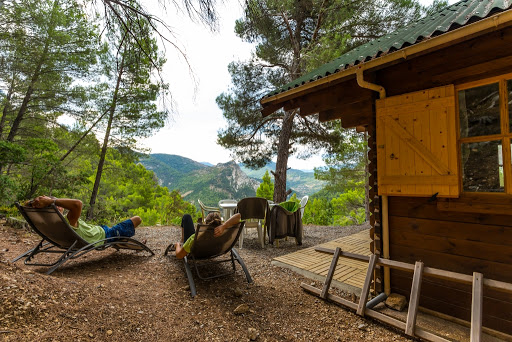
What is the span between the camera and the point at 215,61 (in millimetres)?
2283

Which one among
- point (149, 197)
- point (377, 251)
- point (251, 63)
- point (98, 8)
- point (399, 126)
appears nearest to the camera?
point (98, 8)

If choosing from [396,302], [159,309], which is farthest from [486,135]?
[159,309]

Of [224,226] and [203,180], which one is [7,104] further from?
[203,180]

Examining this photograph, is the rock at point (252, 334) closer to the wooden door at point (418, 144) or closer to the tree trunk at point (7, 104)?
the wooden door at point (418, 144)

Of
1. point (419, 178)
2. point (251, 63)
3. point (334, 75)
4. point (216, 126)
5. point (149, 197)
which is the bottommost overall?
point (149, 197)

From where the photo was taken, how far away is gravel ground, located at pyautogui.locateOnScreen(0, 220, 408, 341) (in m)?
1.55

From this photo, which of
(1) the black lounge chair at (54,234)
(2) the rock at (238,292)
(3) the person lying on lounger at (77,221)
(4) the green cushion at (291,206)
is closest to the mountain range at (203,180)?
(4) the green cushion at (291,206)

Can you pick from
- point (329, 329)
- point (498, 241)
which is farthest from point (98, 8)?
point (498, 241)

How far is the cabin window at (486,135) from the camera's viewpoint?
5.76ft

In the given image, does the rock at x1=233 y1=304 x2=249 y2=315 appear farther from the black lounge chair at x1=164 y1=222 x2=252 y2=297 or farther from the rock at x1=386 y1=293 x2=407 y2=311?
the rock at x1=386 y1=293 x2=407 y2=311

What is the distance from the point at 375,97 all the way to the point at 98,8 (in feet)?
9.08

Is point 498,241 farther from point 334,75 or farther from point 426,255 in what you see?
point 334,75

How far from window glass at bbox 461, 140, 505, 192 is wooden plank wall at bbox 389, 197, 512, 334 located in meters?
0.19

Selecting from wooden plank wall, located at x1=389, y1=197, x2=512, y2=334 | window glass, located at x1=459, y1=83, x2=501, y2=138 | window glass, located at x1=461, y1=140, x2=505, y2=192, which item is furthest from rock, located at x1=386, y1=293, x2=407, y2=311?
window glass, located at x1=459, y1=83, x2=501, y2=138
